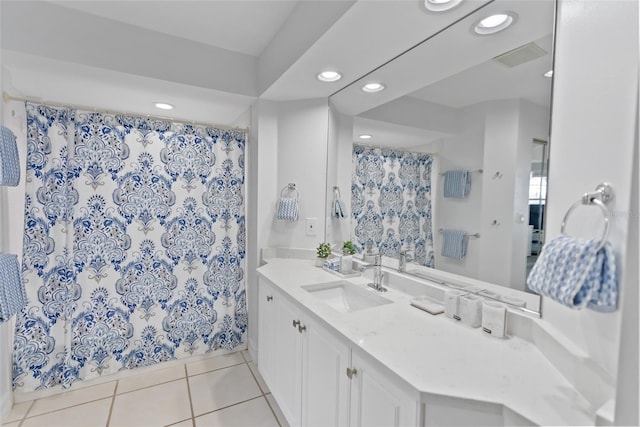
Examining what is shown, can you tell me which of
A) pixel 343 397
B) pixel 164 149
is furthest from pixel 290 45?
pixel 343 397

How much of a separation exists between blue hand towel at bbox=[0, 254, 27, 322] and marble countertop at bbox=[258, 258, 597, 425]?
61.5 inches

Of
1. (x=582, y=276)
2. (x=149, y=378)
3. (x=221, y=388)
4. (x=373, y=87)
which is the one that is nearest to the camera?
(x=582, y=276)

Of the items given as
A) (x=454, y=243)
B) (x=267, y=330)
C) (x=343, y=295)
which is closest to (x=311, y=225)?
(x=343, y=295)

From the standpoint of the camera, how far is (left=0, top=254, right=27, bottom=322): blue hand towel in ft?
4.92

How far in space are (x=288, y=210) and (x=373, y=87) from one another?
1.11 metres

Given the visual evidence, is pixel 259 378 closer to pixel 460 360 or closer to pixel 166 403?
pixel 166 403

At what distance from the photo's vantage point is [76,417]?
1890mm

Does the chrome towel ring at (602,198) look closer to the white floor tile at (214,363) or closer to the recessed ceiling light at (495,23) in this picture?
the recessed ceiling light at (495,23)

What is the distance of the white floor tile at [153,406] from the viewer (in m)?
1.86

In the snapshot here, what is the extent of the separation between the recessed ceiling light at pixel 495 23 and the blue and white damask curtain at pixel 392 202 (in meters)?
0.63

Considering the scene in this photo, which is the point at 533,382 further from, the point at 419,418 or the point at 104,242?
the point at 104,242

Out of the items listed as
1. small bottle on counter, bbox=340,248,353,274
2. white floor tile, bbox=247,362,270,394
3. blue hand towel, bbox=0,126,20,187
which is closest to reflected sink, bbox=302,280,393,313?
small bottle on counter, bbox=340,248,353,274

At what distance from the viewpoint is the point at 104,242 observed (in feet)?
7.09

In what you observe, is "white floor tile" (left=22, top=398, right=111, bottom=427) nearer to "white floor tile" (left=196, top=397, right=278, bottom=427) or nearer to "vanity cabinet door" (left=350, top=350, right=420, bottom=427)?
"white floor tile" (left=196, top=397, right=278, bottom=427)
